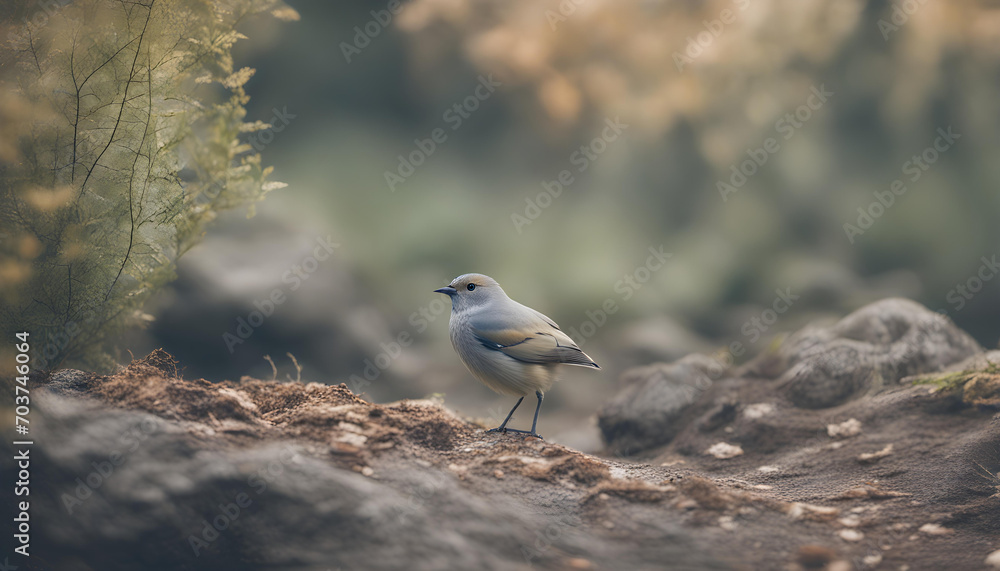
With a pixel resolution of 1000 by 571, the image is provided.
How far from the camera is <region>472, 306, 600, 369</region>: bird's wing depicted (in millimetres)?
3469

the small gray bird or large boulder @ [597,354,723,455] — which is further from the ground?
large boulder @ [597,354,723,455]

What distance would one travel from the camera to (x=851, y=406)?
A: 15.1ft

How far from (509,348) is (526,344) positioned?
0.11 metres

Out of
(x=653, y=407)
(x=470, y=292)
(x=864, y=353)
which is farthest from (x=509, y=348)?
(x=864, y=353)

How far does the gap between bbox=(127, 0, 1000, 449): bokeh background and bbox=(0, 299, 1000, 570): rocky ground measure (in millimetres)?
3461

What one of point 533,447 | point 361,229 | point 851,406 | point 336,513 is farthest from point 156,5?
point 851,406

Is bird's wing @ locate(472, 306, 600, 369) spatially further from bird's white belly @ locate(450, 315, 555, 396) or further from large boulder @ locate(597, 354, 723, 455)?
large boulder @ locate(597, 354, 723, 455)

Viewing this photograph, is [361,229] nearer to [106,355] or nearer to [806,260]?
[106,355]

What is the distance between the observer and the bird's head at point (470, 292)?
3.71 m

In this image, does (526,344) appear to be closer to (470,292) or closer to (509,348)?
(509,348)

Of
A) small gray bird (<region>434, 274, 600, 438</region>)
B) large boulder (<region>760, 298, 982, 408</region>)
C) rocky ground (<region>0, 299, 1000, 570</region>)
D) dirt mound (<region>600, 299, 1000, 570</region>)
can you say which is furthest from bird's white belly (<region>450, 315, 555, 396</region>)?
large boulder (<region>760, 298, 982, 408</region>)

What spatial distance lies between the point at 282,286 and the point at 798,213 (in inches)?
267

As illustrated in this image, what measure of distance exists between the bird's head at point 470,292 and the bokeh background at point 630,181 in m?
3.25

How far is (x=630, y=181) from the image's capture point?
25.8 ft
